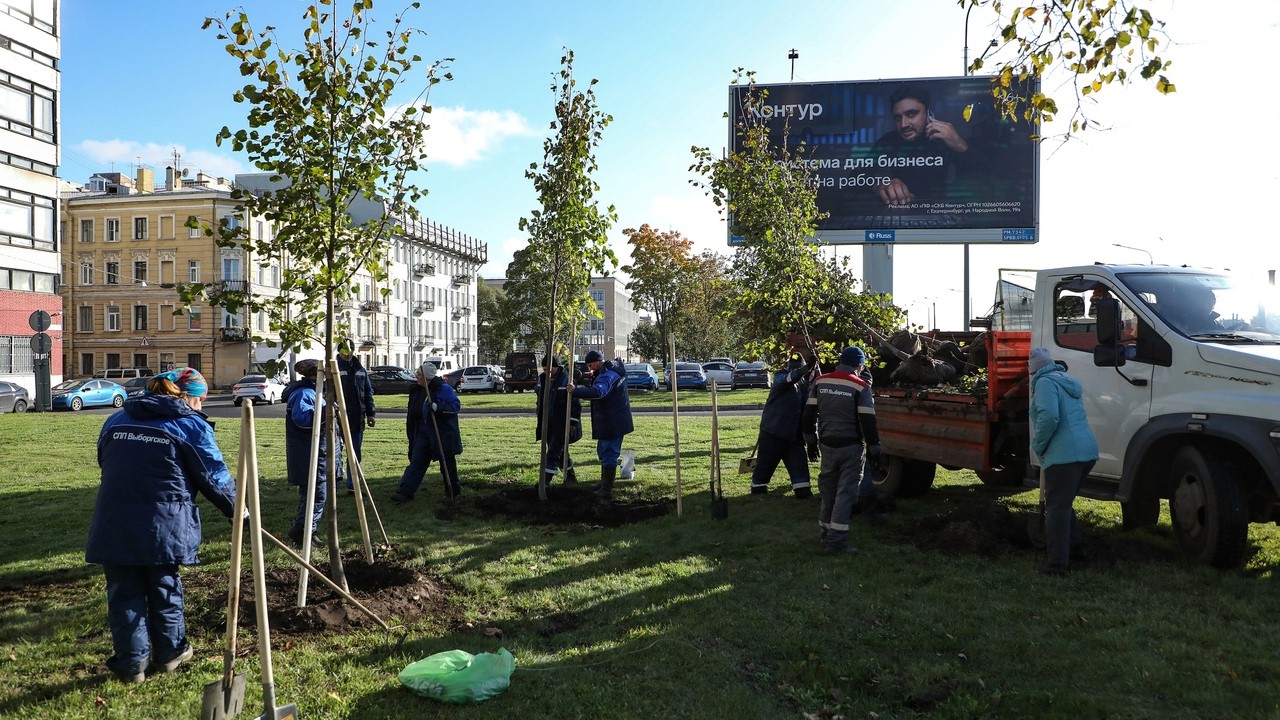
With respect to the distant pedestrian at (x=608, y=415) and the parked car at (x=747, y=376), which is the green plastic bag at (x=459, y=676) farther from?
the parked car at (x=747, y=376)

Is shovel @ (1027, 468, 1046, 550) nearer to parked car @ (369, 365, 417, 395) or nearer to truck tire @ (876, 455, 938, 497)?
truck tire @ (876, 455, 938, 497)

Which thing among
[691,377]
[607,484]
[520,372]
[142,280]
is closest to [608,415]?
[607,484]

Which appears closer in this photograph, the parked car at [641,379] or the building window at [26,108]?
the building window at [26,108]

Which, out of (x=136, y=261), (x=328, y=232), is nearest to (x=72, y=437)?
(x=328, y=232)

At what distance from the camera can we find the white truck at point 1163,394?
243 inches

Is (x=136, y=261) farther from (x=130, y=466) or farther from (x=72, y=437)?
(x=130, y=466)

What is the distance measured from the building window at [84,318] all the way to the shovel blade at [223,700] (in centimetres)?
6186

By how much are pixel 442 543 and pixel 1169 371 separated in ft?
20.0

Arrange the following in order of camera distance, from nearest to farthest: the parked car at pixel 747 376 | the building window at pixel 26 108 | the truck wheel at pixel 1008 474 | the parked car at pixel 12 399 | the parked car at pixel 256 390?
1. the truck wheel at pixel 1008 474
2. the parked car at pixel 12 399
3. the building window at pixel 26 108
4. the parked car at pixel 256 390
5. the parked car at pixel 747 376

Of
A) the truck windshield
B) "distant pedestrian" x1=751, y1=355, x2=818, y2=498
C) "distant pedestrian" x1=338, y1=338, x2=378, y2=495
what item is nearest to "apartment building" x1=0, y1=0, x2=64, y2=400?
→ "distant pedestrian" x1=338, y1=338, x2=378, y2=495

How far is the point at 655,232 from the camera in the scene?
46.8m

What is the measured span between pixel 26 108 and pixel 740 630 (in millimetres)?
40423

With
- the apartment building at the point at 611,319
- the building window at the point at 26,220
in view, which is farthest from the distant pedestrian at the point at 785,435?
the apartment building at the point at 611,319

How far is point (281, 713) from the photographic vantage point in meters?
3.96
